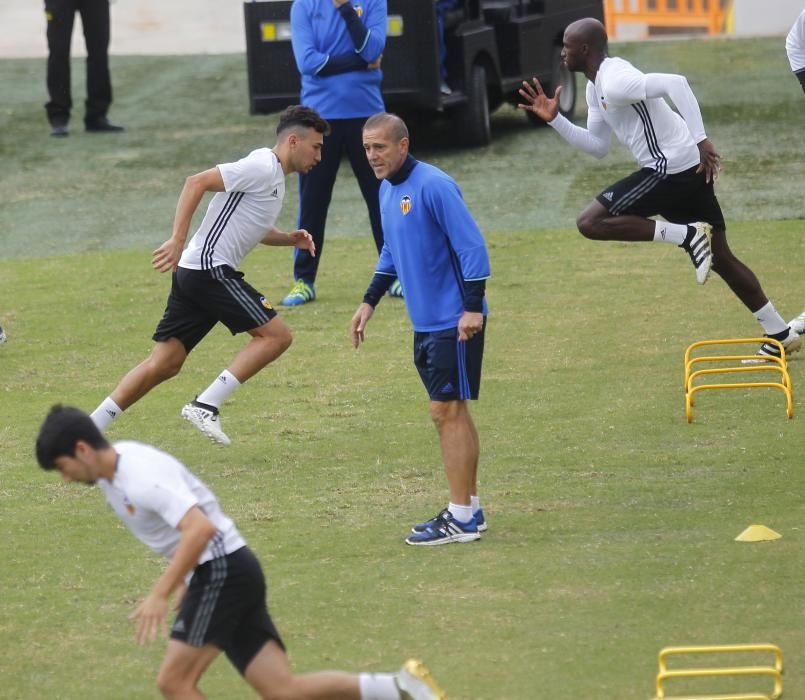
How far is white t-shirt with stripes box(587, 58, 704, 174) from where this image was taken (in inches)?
393

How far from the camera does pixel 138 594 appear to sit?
704 cm

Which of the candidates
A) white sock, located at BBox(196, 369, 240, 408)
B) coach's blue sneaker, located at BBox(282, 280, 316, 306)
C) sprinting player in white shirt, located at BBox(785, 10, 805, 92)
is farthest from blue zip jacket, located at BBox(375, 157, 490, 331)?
coach's blue sneaker, located at BBox(282, 280, 316, 306)

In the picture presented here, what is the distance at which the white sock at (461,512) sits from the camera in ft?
24.7

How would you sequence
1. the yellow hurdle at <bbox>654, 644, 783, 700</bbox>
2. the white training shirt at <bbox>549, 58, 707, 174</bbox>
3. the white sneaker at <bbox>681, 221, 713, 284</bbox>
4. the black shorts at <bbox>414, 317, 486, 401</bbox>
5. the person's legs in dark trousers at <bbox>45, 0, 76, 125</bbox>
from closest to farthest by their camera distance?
the yellow hurdle at <bbox>654, 644, 783, 700</bbox>
the black shorts at <bbox>414, 317, 486, 401</bbox>
the white training shirt at <bbox>549, 58, 707, 174</bbox>
the white sneaker at <bbox>681, 221, 713, 284</bbox>
the person's legs in dark trousers at <bbox>45, 0, 76, 125</bbox>

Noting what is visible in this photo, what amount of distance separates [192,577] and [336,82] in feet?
25.2

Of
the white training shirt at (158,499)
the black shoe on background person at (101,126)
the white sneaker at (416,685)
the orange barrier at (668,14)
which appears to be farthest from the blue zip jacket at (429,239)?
the orange barrier at (668,14)

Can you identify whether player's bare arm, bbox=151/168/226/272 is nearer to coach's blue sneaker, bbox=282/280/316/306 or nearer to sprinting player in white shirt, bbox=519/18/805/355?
sprinting player in white shirt, bbox=519/18/805/355

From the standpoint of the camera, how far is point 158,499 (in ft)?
16.7

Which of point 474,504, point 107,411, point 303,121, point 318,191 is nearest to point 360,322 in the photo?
point 474,504

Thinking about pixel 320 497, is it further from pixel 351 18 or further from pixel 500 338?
pixel 351 18

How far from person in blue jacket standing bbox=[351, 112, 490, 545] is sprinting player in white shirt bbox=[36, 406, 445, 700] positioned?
2.23m

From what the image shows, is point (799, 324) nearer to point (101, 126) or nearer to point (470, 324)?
point (470, 324)

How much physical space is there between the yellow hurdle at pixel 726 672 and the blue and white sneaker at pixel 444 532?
5.83ft

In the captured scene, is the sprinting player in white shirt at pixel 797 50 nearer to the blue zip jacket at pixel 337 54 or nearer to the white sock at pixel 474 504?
the blue zip jacket at pixel 337 54
